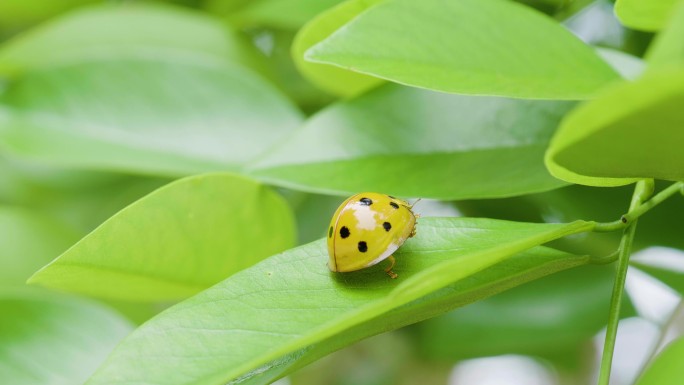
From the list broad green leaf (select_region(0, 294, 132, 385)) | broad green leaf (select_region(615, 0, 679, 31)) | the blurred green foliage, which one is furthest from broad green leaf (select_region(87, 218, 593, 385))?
broad green leaf (select_region(0, 294, 132, 385))

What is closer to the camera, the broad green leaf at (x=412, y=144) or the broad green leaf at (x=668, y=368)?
the broad green leaf at (x=668, y=368)

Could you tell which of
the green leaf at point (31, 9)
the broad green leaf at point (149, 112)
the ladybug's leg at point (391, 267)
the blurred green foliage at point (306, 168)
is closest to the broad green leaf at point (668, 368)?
the blurred green foliage at point (306, 168)

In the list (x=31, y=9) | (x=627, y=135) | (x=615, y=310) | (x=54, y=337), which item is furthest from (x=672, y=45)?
(x=31, y=9)

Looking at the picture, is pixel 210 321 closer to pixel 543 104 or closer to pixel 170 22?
pixel 543 104

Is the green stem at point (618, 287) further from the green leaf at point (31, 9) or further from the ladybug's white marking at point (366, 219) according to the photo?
the green leaf at point (31, 9)

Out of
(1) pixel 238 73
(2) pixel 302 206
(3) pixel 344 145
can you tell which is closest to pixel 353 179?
(3) pixel 344 145

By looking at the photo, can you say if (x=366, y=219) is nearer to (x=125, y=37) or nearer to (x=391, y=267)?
(x=391, y=267)
